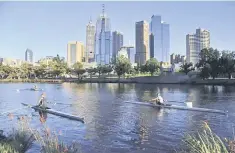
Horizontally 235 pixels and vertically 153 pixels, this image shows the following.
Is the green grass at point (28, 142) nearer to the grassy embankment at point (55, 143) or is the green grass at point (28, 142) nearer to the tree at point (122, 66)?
the grassy embankment at point (55, 143)

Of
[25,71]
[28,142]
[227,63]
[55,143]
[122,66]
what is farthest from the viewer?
[25,71]

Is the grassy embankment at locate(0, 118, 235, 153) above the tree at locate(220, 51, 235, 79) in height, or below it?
below

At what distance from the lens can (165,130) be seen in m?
26.7

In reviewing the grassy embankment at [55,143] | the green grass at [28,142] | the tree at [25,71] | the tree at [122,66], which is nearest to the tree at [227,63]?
the tree at [122,66]

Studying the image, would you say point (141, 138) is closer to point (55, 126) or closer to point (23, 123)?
point (55, 126)

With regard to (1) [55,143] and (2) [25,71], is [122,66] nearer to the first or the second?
(2) [25,71]

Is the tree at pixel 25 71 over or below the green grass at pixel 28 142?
over

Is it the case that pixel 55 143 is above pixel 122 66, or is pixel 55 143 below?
below

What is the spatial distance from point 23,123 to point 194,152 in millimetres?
8224

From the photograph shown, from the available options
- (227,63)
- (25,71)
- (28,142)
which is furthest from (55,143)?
(25,71)

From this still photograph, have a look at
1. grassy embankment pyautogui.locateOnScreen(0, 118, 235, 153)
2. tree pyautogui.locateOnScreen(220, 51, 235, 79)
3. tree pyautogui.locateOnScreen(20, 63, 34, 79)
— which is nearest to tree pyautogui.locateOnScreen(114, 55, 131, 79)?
tree pyautogui.locateOnScreen(220, 51, 235, 79)

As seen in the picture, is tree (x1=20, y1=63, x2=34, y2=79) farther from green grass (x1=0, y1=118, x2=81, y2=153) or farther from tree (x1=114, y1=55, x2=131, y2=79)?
green grass (x1=0, y1=118, x2=81, y2=153)

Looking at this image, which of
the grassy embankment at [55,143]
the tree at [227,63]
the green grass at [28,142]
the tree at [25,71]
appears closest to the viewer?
the grassy embankment at [55,143]

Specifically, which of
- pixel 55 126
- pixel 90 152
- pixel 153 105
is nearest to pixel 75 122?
pixel 55 126
